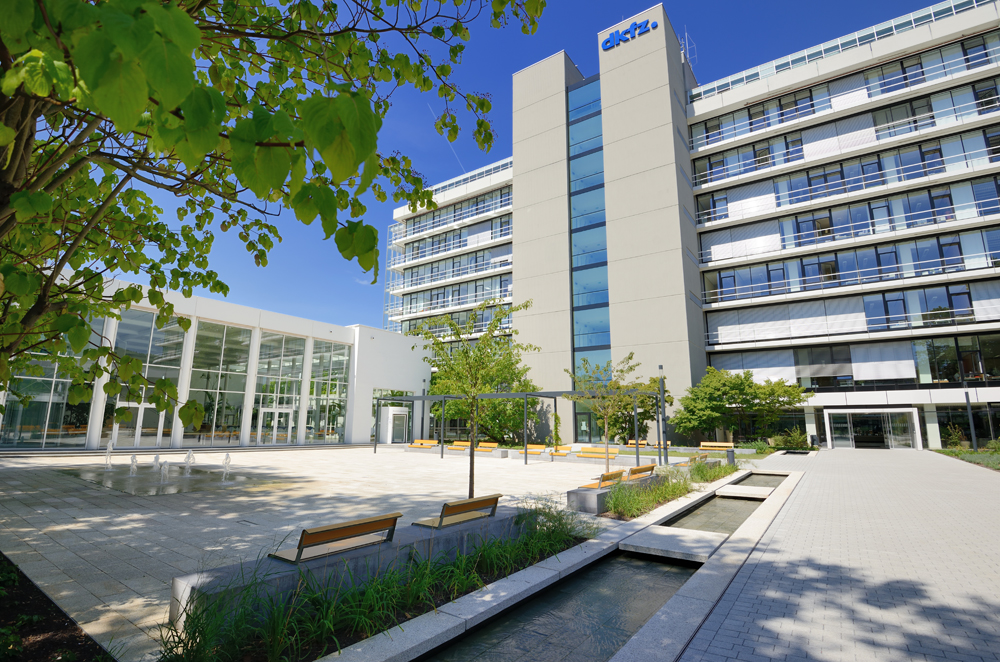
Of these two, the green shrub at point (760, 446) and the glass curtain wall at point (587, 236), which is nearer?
the green shrub at point (760, 446)

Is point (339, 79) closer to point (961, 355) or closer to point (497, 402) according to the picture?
point (497, 402)

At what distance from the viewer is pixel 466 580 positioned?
5.21 meters

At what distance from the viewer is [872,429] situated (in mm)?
29188

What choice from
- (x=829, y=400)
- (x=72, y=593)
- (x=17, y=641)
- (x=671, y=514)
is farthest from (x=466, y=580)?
(x=829, y=400)

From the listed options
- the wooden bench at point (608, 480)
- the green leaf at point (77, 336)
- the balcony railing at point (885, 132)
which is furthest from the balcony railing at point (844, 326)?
the green leaf at point (77, 336)

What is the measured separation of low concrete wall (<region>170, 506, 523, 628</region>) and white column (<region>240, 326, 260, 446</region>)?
2451 cm

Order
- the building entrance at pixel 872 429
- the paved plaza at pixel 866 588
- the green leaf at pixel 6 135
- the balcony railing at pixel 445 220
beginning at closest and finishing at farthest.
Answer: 1. the green leaf at pixel 6 135
2. the paved plaza at pixel 866 588
3. the building entrance at pixel 872 429
4. the balcony railing at pixel 445 220

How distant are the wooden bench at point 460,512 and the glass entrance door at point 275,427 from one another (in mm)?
26419

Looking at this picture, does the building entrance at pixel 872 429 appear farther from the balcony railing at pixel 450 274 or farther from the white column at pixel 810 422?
the balcony railing at pixel 450 274

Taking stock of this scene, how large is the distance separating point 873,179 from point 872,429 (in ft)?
49.7

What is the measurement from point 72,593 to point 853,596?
8.09 metres

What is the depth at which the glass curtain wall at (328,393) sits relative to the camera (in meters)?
32.2

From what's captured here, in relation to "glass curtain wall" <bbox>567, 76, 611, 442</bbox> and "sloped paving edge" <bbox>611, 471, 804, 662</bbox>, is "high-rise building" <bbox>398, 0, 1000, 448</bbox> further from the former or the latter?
"sloped paving edge" <bbox>611, 471, 804, 662</bbox>

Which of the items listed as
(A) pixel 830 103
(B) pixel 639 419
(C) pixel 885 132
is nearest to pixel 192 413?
(B) pixel 639 419
